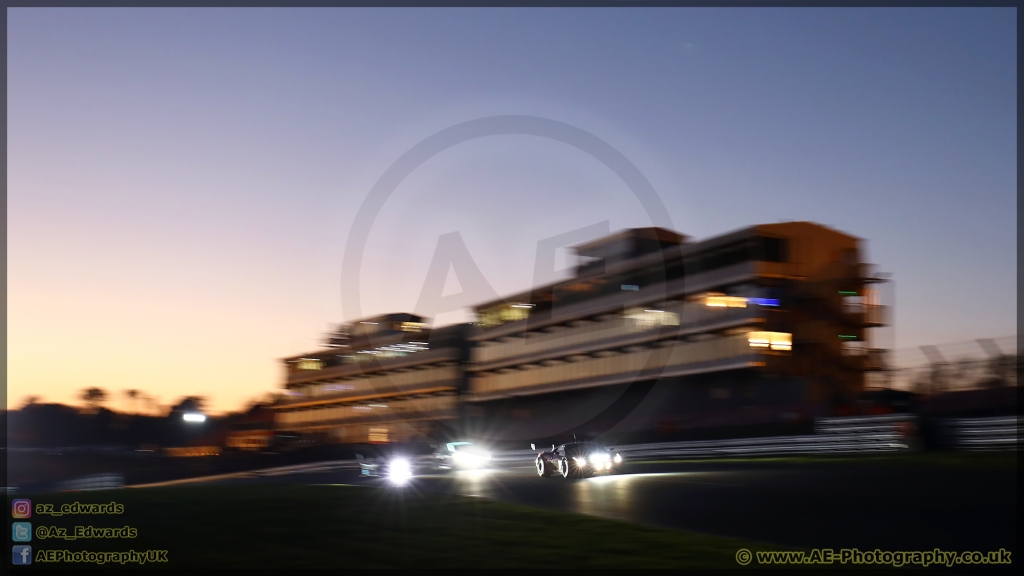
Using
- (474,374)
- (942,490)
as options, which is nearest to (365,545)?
(942,490)

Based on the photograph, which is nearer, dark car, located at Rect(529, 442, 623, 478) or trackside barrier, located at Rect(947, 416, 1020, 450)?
trackside barrier, located at Rect(947, 416, 1020, 450)

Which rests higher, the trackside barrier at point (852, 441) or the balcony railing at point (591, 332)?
the balcony railing at point (591, 332)

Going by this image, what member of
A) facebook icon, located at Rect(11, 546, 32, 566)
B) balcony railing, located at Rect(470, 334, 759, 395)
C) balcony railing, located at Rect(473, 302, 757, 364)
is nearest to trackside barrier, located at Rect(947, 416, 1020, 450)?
facebook icon, located at Rect(11, 546, 32, 566)

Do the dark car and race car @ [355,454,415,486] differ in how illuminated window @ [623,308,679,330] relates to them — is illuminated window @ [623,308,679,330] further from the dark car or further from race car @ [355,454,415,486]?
the dark car

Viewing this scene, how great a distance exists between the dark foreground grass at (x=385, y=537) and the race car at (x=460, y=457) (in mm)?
14722

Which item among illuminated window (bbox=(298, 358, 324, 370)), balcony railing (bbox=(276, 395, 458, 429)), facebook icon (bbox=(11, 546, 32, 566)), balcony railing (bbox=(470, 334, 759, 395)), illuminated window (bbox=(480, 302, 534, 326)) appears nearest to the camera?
facebook icon (bbox=(11, 546, 32, 566))

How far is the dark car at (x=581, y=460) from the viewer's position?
2570 centimetres

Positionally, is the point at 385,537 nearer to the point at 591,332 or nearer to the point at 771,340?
the point at 771,340

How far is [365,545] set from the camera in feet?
41.9

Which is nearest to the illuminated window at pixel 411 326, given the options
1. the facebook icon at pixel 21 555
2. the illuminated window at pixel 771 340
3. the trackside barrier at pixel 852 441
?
the illuminated window at pixel 771 340

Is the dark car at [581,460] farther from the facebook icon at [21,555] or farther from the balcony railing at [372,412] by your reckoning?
the balcony railing at [372,412]

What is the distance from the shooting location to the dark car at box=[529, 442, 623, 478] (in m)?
25.7

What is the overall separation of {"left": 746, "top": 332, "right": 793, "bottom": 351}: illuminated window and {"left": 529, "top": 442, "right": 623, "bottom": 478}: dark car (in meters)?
28.0

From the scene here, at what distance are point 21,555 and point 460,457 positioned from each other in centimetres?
2330
